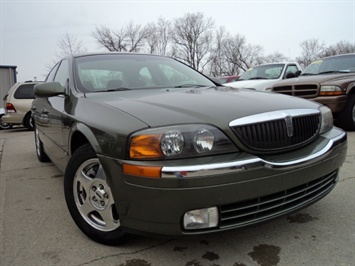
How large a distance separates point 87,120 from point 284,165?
53.4 inches

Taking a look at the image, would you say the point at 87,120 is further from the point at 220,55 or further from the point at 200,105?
the point at 220,55

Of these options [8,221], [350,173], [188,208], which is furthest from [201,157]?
[350,173]

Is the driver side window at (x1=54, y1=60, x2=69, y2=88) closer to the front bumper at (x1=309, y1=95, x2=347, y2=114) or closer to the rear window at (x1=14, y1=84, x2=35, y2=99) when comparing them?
the front bumper at (x1=309, y1=95, x2=347, y2=114)

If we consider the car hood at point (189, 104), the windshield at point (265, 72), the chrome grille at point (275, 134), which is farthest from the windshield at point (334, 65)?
the chrome grille at point (275, 134)

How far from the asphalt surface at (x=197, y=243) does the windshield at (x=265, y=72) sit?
22.3ft

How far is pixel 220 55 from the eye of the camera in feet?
183

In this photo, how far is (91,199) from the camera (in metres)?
2.31

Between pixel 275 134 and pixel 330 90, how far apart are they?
5.16 metres

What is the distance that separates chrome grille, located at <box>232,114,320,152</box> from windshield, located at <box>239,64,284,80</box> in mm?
7492

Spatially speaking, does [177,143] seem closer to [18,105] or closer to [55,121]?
[55,121]

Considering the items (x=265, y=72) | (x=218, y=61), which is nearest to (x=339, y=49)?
(x=218, y=61)

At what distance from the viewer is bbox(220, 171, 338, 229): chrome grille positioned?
1872 millimetres

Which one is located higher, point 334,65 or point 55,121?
point 334,65

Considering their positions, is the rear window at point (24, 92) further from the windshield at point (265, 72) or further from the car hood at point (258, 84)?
the windshield at point (265, 72)
